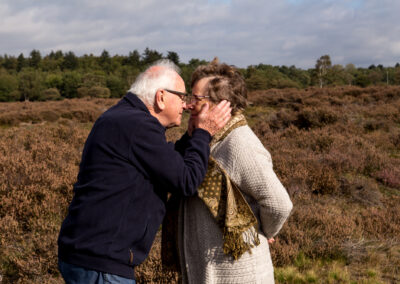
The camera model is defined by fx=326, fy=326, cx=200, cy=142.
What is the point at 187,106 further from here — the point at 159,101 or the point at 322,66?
the point at 322,66

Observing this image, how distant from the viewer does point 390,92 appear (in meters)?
15.9

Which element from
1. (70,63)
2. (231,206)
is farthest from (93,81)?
(231,206)

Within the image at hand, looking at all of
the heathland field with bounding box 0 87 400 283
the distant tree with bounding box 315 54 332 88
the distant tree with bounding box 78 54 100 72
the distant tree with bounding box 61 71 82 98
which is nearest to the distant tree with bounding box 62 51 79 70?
the distant tree with bounding box 78 54 100 72

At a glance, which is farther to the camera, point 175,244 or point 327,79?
point 327,79

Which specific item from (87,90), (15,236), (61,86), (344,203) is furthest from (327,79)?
(15,236)

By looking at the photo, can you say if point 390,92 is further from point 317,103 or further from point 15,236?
point 15,236

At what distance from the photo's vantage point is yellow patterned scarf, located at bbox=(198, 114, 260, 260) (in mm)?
1798

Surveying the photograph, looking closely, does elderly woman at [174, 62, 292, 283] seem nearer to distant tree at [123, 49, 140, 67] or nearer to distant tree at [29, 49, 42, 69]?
distant tree at [123, 49, 140, 67]

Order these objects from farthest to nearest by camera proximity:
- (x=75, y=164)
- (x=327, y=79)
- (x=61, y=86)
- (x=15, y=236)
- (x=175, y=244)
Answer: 1. (x=61, y=86)
2. (x=327, y=79)
3. (x=75, y=164)
4. (x=15, y=236)
5. (x=175, y=244)

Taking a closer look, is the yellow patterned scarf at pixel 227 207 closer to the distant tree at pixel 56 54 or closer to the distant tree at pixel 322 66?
the distant tree at pixel 322 66

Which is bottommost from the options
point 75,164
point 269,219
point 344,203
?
point 344,203

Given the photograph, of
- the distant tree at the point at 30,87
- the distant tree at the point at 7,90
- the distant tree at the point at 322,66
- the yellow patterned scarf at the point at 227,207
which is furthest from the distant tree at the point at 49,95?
the yellow patterned scarf at the point at 227,207

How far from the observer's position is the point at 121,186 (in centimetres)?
166

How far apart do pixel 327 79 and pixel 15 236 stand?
5051cm
